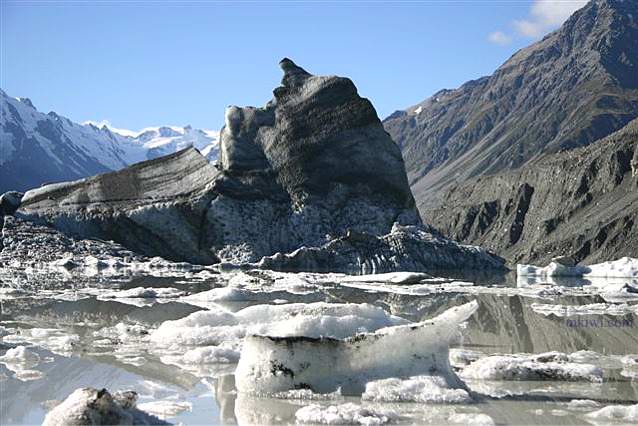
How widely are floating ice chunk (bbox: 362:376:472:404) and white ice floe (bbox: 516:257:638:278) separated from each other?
89.1 feet

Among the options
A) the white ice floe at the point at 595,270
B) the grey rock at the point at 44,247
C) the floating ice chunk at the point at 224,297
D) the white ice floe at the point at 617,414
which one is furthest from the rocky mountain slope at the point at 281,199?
the white ice floe at the point at 617,414

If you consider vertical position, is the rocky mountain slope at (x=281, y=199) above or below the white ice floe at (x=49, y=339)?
above

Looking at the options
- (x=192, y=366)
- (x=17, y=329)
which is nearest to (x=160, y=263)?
(x=17, y=329)

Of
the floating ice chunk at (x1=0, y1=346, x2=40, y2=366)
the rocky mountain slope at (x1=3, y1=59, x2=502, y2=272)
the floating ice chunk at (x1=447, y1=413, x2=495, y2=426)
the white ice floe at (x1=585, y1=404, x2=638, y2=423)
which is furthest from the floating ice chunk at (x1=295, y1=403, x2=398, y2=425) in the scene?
the rocky mountain slope at (x1=3, y1=59, x2=502, y2=272)

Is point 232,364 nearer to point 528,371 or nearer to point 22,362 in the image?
point 22,362

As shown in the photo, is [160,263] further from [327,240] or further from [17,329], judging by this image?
[17,329]

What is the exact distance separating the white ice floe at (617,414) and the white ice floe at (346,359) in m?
1.54

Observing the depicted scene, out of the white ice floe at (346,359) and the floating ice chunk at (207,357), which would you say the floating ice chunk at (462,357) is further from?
the floating ice chunk at (207,357)

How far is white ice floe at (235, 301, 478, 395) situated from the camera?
9102 mm

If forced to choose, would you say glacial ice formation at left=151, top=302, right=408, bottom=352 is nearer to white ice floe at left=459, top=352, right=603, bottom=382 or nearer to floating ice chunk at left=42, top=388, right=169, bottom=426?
white ice floe at left=459, top=352, right=603, bottom=382

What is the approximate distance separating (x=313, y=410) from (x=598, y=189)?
80758 mm

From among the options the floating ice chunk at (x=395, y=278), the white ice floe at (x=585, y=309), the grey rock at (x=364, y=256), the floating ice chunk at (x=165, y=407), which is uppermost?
the grey rock at (x=364, y=256)

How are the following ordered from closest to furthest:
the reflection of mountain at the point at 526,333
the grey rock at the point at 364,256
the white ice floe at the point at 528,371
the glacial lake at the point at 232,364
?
the glacial lake at the point at 232,364
the white ice floe at the point at 528,371
the reflection of mountain at the point at 526,333
the grey rock at the point at 364,256

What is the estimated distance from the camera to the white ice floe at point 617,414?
8.06 metres
